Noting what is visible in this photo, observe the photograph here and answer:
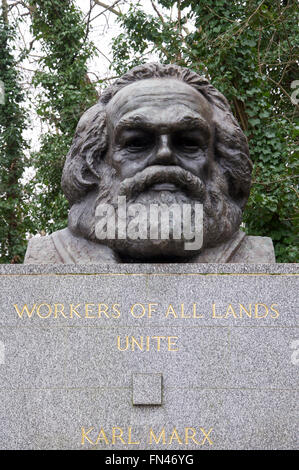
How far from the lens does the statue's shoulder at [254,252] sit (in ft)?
18.4

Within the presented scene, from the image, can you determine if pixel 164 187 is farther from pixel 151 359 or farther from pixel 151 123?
pixel 151 359

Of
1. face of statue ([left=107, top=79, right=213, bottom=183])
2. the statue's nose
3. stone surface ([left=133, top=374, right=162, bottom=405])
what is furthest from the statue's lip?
stone surface ([left=133, top=374, right=162, bottom=405])

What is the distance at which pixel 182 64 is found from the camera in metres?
10.3

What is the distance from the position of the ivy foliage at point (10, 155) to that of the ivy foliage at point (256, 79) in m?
3.49

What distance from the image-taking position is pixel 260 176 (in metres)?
10.1

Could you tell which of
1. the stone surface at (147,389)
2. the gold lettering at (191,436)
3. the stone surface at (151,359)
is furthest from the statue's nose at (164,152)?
the gold lettering at (191,436)

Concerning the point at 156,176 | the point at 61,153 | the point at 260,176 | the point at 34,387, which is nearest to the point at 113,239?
the point at 156,176

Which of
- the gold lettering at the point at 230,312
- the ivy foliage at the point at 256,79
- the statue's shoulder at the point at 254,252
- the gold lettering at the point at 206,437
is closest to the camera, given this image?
the gold lettering at the point at 206,437

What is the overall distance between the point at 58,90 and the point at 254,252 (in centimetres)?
768

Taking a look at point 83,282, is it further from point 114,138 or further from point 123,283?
point 114,138

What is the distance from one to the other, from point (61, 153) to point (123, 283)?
25.6ft

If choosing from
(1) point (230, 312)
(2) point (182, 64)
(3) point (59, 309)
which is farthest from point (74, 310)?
(2) point (182, 64)

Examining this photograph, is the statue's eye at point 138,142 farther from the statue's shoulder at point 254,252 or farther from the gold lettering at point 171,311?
the gold lettering at point 171,311

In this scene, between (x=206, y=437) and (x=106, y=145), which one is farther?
(x=106, y=145)
